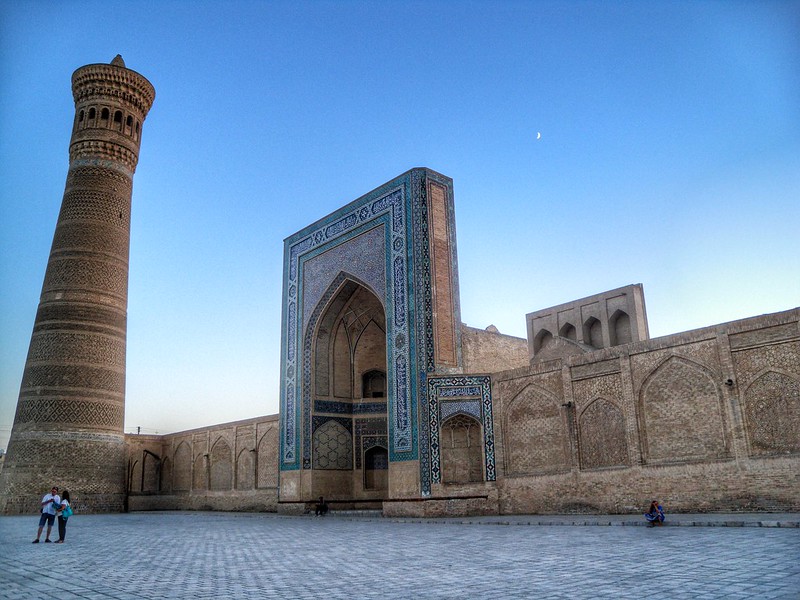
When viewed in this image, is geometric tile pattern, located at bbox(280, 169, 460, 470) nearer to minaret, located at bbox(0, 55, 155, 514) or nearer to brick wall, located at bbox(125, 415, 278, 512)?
brick wall, located at bbox(125, 415, 278, 512)

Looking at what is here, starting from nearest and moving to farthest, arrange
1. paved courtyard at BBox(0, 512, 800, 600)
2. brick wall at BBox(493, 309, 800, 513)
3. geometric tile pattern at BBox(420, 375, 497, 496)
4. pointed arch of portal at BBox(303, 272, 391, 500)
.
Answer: paved courtyard at BBox(0, 512, 800, 600) → brick wall at BBox(493, 309, 800, 513) → geometric tile pattern at BBox(420, 375, 497, 496) → pointed arch of portal at BBox(303, 272, 391, 500)

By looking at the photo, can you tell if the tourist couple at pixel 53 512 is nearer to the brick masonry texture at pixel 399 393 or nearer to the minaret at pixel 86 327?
the brick masonry texture at pixel 399 393

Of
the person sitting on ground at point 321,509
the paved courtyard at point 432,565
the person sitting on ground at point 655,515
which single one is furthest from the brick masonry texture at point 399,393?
the paved courtyard at point 432,565

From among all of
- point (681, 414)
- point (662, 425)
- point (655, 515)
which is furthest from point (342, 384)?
point (655, 515)

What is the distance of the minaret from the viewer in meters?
15.8

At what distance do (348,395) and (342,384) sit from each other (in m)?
0.30

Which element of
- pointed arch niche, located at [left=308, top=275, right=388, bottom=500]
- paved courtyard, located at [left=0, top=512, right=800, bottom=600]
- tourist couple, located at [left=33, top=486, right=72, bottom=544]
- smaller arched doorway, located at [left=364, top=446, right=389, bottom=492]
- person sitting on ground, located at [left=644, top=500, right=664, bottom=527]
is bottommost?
paved courtyard, located at [left=0, top=512, right=800, bottom=600]

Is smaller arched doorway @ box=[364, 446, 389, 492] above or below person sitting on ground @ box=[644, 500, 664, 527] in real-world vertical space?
above

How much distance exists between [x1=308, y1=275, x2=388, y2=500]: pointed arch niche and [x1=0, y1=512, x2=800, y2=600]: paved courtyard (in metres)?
6.65

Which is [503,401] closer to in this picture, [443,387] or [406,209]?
[443,387]

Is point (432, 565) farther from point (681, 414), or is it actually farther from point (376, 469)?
point (376, 469)

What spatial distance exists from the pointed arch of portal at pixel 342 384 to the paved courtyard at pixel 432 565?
6576 millimetres

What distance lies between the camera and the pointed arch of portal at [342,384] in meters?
14.5

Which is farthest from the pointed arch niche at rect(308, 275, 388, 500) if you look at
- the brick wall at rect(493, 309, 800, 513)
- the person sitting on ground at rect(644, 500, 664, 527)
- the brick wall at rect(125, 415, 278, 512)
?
the person sitting on ground at rect(644, 500, 664, 527)
